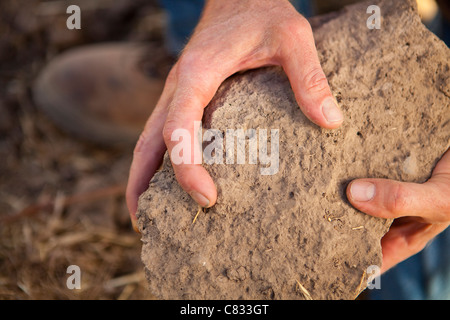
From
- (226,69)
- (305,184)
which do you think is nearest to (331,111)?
(305,184)

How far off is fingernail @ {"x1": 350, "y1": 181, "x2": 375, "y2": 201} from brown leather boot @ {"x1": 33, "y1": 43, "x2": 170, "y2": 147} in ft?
6.53

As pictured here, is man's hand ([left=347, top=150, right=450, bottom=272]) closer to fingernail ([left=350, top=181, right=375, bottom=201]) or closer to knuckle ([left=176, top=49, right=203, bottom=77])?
fingernail ([left=350, top=181, right=375, bottom=201])

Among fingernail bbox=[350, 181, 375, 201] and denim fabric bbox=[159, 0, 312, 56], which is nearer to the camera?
fingernail bbox=[350, 181, 375, 201]

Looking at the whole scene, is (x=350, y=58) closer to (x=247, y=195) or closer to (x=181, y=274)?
(x=247, y=195)

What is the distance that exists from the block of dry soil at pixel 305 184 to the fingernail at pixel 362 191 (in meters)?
0.04

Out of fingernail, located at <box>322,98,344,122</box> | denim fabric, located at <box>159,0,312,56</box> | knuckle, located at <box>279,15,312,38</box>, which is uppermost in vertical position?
denim fabric, located at <box>159,0,312,56</box>

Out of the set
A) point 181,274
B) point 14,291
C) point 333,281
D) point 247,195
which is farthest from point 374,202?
point 14,291

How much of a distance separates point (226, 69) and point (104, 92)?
6.11ft

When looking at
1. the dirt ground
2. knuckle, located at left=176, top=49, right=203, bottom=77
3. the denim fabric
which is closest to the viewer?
knuckle, located at left=176, top=49, right=203, bottom=77

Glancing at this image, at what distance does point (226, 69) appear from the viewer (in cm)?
131

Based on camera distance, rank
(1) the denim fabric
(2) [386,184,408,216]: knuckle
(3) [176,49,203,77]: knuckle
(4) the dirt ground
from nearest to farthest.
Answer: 1. (2) [386,184,408,216]: knuckle
2. (3) [176,49,203,77]: knuckle
3. (4) the dirt ground
4. (1) the denim fabric

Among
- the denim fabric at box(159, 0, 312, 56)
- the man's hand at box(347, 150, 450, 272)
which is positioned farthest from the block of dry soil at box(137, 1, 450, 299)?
the denim fabric at box(159, 0, 312, 56)

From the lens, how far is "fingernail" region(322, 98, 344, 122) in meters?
1.18

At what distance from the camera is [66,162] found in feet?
9.64
